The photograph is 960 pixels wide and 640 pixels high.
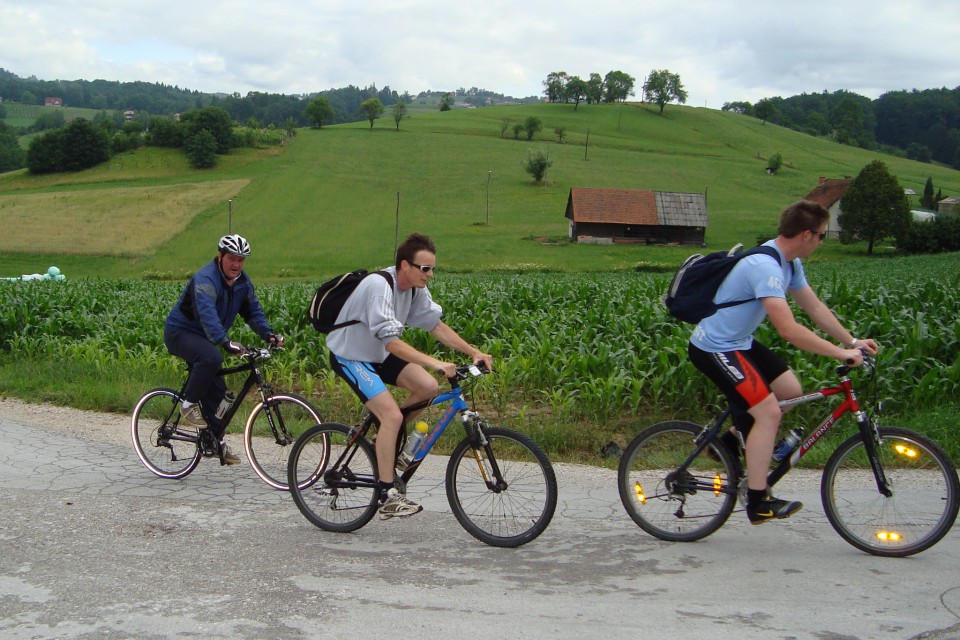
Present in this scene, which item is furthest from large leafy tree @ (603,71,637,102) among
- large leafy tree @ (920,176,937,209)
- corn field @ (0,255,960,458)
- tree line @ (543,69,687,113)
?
corn field @ (0,255,960,458)

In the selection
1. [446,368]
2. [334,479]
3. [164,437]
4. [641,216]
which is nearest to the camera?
[446,368]

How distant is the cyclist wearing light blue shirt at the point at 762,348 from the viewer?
15.8 feet

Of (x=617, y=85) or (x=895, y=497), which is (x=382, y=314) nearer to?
(x=895, y=497)

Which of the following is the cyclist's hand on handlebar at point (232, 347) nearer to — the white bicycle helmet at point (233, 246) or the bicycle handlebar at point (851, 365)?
the white bicycle helmet at point (233, 246)

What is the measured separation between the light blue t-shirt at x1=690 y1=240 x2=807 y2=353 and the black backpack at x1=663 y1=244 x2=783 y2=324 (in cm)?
4

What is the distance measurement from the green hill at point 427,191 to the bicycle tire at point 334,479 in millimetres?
43026

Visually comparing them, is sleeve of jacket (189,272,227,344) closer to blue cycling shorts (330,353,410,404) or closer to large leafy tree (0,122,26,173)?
blue cycling shorts (330,353,410,404)

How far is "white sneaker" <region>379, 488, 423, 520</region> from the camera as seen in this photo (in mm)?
5230

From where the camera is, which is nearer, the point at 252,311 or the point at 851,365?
the point at 851,365

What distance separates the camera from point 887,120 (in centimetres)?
17212

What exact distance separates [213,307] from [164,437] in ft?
4.32

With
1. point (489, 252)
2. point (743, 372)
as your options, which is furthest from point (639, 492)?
point (489, 252)

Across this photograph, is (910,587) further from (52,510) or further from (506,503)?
(52,510)

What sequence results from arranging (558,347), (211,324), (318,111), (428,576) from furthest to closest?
1. (318,111)
2. (558,347)
3. (211,324)
4. (428,576)
